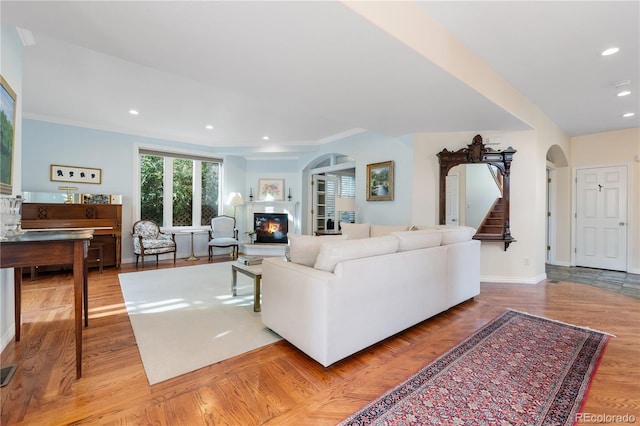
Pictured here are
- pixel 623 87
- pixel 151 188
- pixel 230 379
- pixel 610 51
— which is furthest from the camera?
→ pixel 151 188

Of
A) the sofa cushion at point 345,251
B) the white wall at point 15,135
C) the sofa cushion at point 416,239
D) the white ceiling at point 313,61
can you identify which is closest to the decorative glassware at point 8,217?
the white wall at point 15,135

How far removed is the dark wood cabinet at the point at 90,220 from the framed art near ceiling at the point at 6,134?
Answer: 120 inches

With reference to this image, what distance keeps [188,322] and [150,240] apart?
3488 mm

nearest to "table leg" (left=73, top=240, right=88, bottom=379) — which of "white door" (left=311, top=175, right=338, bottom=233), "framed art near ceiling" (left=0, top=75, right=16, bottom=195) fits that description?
"framed art near ceiling" (left=0, top=75, right=16, bottom=195)

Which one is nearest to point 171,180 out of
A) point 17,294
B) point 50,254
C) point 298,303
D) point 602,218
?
point 17,294

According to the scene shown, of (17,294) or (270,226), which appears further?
(270,226)

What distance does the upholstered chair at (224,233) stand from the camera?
6262 millimetres

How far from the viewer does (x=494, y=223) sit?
15.2ft

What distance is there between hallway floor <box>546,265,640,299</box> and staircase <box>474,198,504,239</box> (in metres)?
1.17

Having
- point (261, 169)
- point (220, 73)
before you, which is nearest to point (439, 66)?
point (220, 73)

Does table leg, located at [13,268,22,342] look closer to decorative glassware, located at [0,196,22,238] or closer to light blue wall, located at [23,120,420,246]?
decorative glassware, located at [0,196,22,238]

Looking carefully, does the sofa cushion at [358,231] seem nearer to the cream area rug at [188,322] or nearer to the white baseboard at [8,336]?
the cream area rug at [188,322]

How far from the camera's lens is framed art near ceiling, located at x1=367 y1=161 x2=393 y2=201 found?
5.00m

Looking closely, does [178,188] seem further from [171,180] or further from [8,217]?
[8,217]
